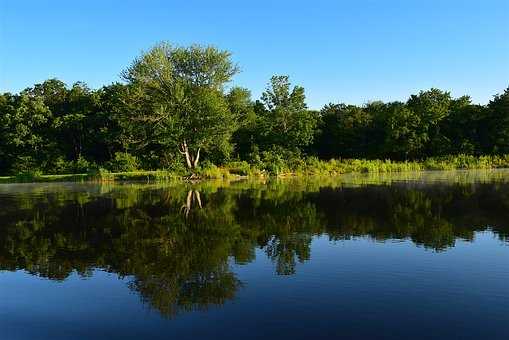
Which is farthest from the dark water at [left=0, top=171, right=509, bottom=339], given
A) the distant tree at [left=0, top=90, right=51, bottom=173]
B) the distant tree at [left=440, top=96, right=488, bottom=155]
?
the distant tree at [left=440, top=96, right=488, bottom=155]

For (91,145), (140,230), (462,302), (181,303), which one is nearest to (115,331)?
(181,303)

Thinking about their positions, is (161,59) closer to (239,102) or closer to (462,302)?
(239,102)

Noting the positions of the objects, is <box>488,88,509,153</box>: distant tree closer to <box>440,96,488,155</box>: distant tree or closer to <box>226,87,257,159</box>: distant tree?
<box>440,96,488,155</box>: distant tree

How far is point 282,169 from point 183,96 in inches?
574

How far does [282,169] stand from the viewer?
62.2 m

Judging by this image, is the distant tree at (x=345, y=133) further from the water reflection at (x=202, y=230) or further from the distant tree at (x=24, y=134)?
the water reflection at (x=202, y=230)

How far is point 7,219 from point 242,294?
17.9 metres

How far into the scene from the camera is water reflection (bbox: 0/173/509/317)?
44.8 feet

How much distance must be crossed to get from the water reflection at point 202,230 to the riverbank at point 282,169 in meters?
22.3

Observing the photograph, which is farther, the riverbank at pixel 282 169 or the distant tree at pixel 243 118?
the distant tree at pixel 243 118

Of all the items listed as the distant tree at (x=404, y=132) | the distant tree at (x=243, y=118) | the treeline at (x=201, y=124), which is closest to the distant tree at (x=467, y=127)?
the treeline at (x=201, y=124)

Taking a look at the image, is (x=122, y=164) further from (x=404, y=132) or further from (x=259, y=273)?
(x=259, y=273)

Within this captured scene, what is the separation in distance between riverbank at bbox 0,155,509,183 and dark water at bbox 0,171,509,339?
98.8ft

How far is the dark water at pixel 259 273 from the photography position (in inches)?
376
